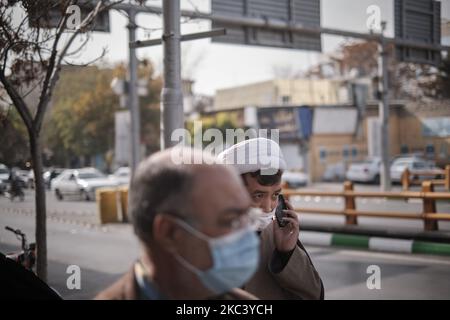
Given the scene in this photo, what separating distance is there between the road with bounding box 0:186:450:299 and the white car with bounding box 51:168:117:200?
12784 millimetres

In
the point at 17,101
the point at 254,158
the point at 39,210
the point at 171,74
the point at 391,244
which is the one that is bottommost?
the point at 391,244

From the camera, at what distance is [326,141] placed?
118ft

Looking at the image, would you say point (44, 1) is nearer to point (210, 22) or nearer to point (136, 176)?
point (136, 176)

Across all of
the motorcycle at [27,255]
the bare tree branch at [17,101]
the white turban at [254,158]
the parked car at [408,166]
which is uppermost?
the bare tree branch at [17,101]

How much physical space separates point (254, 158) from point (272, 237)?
376mm

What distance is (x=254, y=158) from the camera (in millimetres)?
2562

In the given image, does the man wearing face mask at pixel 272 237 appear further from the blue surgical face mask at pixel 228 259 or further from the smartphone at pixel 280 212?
the blue surgical face mask at pixel 228 259

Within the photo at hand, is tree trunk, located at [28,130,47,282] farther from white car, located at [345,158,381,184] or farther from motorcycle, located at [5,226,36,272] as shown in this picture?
white car, located at [345,158,381,184]

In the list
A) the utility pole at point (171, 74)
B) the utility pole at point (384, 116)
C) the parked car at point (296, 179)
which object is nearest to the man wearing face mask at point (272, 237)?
the utility pole at point (171, 74)

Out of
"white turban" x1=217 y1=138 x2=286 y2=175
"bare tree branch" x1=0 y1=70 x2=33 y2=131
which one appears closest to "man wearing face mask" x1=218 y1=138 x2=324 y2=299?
"white turban" x1=217 y1=138 x2=286 y2=175

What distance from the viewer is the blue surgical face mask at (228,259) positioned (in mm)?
1552

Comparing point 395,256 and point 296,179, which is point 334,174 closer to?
point 296,179

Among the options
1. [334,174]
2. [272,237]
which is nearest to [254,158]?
[272,237]

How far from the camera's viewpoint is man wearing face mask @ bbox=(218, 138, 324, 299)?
7.58 feet
